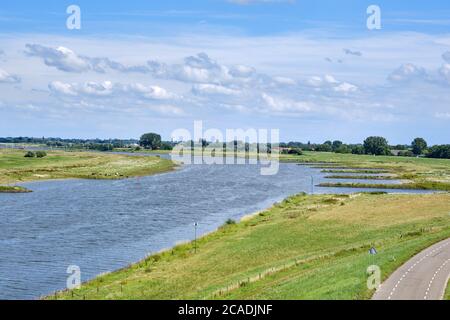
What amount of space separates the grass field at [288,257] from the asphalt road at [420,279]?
982mm

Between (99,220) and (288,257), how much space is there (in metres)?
33.7

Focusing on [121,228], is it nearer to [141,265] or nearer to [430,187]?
[141,265]

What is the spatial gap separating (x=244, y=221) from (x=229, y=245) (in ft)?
57.5

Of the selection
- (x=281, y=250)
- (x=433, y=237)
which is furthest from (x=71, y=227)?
(x=433, y=237)

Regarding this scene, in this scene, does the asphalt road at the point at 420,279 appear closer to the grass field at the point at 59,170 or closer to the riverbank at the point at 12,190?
the riverbank at the point at 12,190

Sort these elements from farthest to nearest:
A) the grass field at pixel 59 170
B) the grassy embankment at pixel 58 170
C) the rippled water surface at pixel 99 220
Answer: the grass field at pixel 59 170
the grassy embankment at pixel 58 170
the rippled water surface at pixel 99 220

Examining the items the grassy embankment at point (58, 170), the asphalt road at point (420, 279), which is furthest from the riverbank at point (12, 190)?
the asphalt road at point (420, 279)

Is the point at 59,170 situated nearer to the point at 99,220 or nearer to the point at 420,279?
the point at 99,220

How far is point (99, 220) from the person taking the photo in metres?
77.9

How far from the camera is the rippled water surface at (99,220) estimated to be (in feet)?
169

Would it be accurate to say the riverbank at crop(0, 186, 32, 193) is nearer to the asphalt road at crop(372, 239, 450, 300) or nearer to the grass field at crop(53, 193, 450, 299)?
the grass field at crop(53, 193, 450, 299)

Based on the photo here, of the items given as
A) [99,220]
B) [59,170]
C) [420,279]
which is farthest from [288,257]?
[59,170]

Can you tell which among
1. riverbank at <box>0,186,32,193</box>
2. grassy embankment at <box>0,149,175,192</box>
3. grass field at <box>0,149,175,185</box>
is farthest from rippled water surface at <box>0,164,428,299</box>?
grass field at <box>0,149,175,185</box>

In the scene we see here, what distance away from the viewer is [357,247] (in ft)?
174
